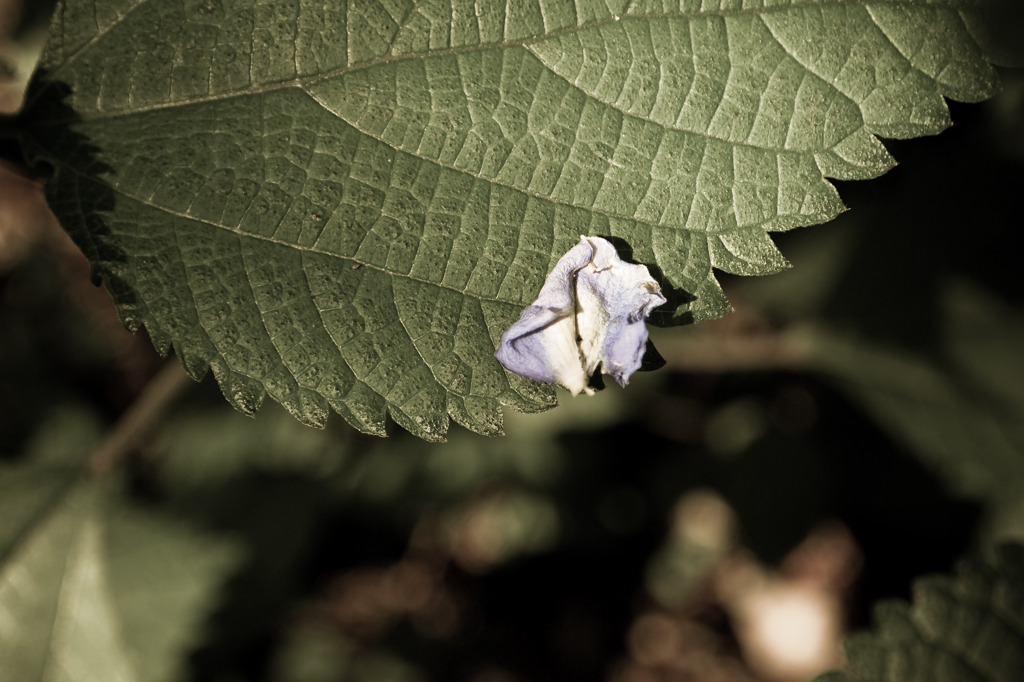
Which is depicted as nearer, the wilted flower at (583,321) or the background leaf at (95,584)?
the wilted flower at (583,321)

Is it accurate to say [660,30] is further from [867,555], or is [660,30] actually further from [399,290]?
[867,555]

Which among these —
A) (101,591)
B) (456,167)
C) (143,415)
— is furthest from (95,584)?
(456,167)

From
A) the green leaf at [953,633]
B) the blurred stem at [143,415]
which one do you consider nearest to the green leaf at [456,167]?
the blurred stem at [143,415]

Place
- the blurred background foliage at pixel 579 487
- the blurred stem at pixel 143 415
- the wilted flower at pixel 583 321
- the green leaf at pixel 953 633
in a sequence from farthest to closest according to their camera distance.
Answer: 1. the blurred background foliage at pixel 579 487
2. the blurred stem at pixel 143 415
3. the green leaf at pixel 953 633
4. the wilted flower at pixel 583 321

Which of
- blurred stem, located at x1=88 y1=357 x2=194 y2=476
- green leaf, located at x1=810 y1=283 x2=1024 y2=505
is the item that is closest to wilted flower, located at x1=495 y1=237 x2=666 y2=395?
blurred stem, located at x1=88 y1=357 x2=194 y2=476

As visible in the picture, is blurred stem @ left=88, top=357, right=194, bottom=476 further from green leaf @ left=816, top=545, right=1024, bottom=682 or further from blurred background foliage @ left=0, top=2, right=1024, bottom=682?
green leaf @ left=816, top=545, right=1024, bottom=682

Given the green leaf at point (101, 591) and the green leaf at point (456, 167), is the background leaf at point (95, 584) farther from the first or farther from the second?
the green leaf at point (456, 167)
